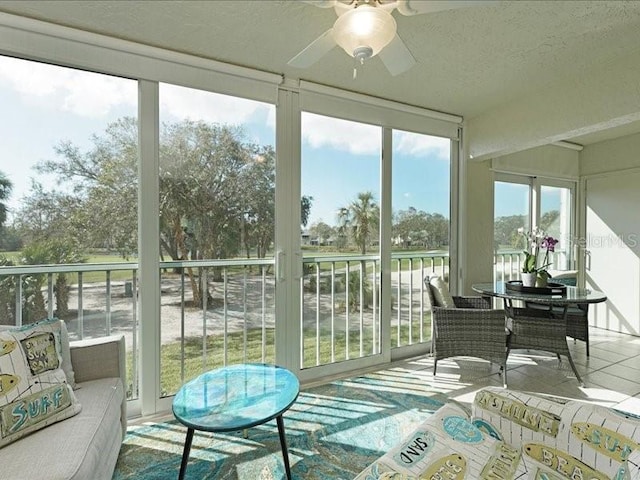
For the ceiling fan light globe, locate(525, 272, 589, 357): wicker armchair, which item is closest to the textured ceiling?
the ceiling fan light globe

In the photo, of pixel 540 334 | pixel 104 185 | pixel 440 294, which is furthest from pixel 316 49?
pixel 540 334

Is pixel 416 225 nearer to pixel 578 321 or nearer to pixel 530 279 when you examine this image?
pixel 530 279

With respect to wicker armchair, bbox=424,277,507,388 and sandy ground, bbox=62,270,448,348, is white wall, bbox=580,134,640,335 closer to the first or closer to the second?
wicker armchair, bbox=424,277,507,388

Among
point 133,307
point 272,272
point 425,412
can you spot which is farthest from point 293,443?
point 133,307

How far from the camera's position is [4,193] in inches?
78.3

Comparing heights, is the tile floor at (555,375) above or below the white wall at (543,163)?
below

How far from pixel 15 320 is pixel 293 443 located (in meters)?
1.89

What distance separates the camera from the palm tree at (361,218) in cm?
303

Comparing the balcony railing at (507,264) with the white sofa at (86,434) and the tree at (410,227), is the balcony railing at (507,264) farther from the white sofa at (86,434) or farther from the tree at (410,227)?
the white sofa at (86,434)

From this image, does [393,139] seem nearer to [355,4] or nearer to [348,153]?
[348,153]

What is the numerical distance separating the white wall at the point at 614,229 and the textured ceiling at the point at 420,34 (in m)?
2.49

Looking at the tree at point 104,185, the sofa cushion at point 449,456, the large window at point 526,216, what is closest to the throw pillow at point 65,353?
the tree at point 104,185

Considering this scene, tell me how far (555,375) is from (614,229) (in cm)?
260

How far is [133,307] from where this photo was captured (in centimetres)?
238
